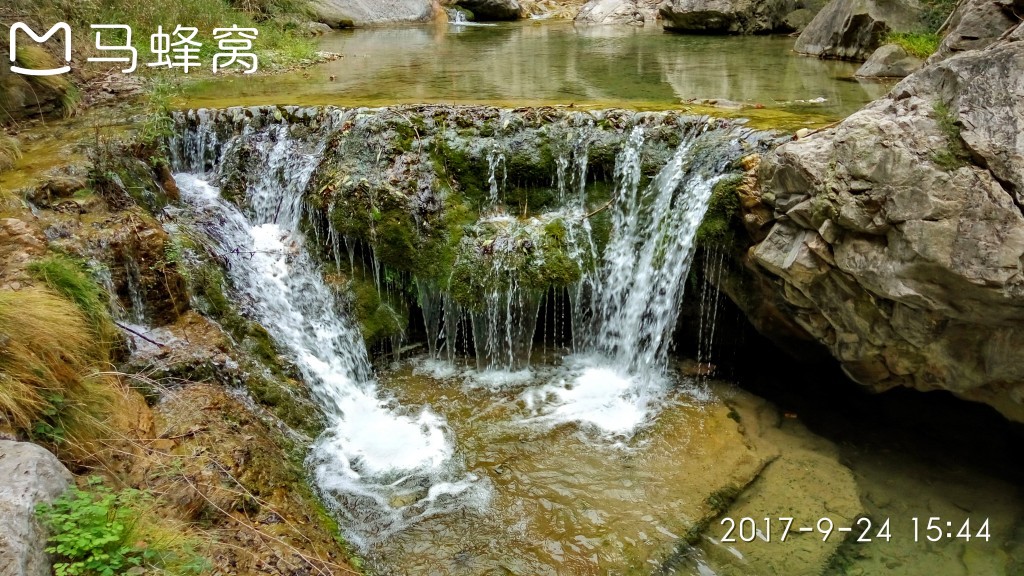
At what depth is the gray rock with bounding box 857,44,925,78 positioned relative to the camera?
29.0ft

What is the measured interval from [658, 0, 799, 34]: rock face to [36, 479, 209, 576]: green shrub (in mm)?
14982

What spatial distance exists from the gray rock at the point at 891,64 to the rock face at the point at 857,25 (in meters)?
1.33

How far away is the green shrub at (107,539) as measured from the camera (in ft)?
7.96

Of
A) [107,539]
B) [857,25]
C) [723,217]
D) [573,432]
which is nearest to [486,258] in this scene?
[573,432]

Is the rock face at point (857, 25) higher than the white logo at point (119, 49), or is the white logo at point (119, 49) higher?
the rock face at point (857, 25)

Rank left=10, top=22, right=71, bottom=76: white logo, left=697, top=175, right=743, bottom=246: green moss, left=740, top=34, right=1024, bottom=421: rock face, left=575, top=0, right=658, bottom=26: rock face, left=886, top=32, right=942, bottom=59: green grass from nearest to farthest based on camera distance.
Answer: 1. left=740, top=34, right=1024, bottom=421: rock face
2. left=697, top=175, right=743, bottom=246: green moss
3. left=10, top=22, right=71, bottom=76: white logo
4. left=886, top=32, right=942, bottom=59: green grass
5. left=575, top=0, right=658, bottom=26: rock face

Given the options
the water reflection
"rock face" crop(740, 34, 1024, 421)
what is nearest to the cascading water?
the water reflection

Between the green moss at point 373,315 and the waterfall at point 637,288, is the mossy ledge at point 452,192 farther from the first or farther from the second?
the waterfall at point 637,288

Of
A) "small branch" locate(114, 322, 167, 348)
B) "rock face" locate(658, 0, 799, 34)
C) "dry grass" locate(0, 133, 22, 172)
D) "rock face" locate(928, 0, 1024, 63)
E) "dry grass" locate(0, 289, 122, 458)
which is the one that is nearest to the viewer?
"dry grass" locate(0, 289, 122, 458)

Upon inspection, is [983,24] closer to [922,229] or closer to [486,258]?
[922,229]


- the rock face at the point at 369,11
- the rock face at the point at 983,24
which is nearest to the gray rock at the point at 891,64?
the rock face at the point at 983,24

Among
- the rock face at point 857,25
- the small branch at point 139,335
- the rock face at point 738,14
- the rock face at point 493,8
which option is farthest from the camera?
the rock face at point 493,8

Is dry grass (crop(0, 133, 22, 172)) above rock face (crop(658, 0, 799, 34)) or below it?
below

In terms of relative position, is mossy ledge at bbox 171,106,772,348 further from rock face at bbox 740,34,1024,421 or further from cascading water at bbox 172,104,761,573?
rock face at bbox 740,34,1024,421
